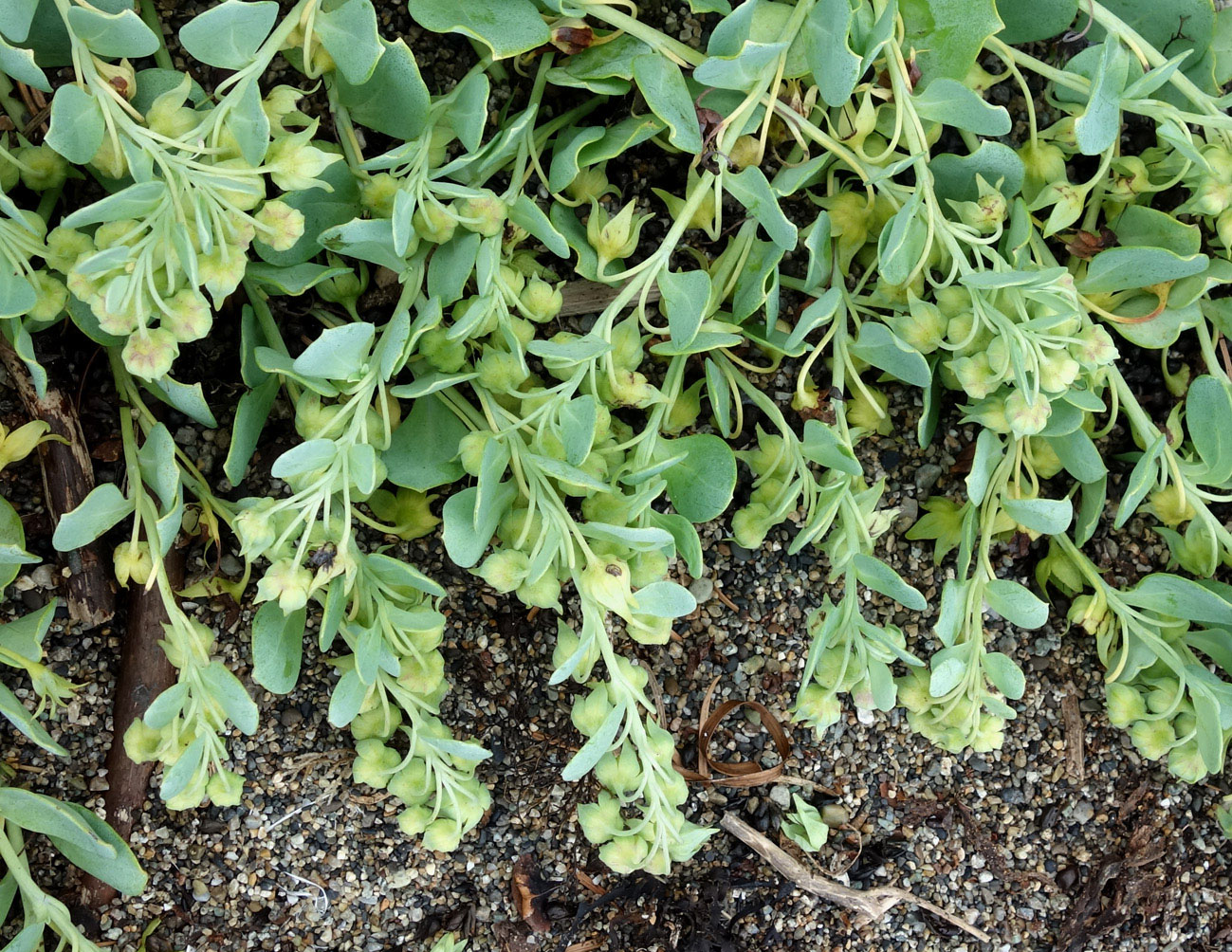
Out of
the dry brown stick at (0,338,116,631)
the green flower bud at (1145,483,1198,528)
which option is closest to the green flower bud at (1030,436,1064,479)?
the green flower bud at (1145,483,1198,528)

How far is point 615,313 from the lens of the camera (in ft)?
3.75

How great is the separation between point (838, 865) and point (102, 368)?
3.93ft

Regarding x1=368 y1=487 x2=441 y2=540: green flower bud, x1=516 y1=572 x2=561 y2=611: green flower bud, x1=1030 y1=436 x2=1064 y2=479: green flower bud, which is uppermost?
x1=516 y1=572 x2=561 y2=611: green flower bud

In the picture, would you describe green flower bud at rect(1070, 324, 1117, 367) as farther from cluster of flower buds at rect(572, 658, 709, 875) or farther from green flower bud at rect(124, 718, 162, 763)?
green flower bud at rect(124, 718, 162, 763)

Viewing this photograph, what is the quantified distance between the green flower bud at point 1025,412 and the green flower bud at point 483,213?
0.59 m

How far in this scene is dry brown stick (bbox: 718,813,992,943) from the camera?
1.49 meters

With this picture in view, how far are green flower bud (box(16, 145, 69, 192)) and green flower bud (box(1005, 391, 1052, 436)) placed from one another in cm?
105

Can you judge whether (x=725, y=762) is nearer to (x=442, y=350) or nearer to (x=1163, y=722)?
(x=1163, y=722)

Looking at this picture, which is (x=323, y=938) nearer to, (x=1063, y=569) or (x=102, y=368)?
(x=102, y=368)

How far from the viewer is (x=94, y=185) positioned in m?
1.24

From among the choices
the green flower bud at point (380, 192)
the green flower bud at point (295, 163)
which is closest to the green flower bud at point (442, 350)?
the green flower bud at point (380, 192)

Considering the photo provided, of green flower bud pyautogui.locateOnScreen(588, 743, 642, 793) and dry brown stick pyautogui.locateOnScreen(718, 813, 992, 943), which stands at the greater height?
green flower bud pyautogui.locateOnScreen(588, 743, 642, 793)

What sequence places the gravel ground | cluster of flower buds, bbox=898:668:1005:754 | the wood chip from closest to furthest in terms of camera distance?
cluster of flower buds, bbox=898:668:1005:754
the gravel ground
the wood chip

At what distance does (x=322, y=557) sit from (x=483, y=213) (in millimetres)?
401
